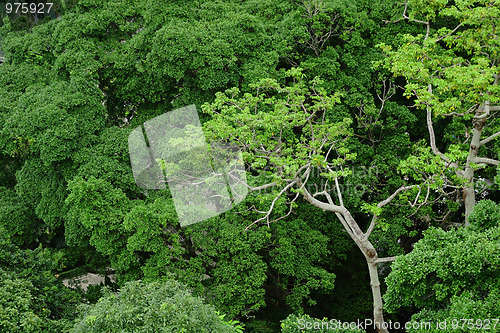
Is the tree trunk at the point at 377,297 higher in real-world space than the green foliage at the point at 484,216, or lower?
lower

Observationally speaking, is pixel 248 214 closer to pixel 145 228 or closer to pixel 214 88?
pixel 145 228

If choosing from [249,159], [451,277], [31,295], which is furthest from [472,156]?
[31,295]

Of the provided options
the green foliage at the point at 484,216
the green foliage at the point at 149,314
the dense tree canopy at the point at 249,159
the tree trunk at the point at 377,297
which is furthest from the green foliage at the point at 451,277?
the green foliage at the point at 149,314

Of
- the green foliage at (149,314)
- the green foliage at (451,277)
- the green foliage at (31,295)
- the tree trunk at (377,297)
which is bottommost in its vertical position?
the tree trunk at (377,297)

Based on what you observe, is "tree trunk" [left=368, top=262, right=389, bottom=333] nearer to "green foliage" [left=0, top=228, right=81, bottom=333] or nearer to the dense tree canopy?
the dense tree canopy

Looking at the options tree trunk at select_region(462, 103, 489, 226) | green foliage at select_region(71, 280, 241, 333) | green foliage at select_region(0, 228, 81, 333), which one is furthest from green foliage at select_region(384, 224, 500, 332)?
green foliage at select_region(0, 228, 81, 333)

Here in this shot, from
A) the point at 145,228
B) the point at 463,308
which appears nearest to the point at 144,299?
the point at 145,228

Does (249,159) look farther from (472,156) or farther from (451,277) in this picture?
(472,156)

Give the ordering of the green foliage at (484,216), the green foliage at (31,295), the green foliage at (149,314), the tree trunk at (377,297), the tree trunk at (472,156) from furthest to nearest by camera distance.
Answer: the tree trunk at (472,156), the tree trunk at (377,297), the green foliage at (31,295), the green foliage at (484,216), the green foliage at (149,314)

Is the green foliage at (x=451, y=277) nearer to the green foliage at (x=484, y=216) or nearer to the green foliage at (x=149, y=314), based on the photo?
the green foliage at (x=484, y=216)
